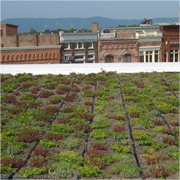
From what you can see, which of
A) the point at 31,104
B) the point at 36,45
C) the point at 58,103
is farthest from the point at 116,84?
the point at 36,45

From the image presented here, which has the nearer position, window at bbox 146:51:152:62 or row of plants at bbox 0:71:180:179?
row of plants at bbox 0:71:180:179

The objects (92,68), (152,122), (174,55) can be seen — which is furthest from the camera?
(174,55)

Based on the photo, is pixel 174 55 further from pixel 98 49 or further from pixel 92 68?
pixel 92 68

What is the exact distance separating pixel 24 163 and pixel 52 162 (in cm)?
86

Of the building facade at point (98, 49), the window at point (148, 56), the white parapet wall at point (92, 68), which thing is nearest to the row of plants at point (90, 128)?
the white parapet wall at point (92, 68)

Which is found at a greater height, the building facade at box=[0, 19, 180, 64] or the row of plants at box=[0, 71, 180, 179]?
the building facade at box=[0, 19, 180, 64]

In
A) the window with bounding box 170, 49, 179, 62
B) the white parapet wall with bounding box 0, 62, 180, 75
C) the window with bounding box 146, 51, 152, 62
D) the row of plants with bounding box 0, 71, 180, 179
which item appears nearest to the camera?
the row of plants with bounding box 0, 71, 180, 179

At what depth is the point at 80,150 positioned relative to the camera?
1029 centimetres

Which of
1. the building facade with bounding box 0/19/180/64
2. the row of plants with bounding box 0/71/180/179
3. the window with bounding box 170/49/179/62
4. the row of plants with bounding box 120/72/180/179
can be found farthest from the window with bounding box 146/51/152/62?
the row of plants with bounding box 0/71/180/179

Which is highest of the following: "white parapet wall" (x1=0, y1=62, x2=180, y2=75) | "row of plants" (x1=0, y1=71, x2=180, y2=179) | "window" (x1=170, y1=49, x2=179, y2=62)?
"window" (x1=170, y1=49, x2=179, y2=62)

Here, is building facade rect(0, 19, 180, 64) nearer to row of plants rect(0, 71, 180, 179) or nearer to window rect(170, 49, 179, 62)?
window rect(170, 49, 179, 62)

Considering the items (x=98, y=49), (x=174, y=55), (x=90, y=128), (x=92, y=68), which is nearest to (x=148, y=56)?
(x=174, y=55)

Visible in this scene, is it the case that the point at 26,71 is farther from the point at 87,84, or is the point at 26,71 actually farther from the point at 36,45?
the point at 36,45

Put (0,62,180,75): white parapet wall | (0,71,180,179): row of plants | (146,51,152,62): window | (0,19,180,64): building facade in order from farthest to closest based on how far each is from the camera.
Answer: (146,51,152,62): window < (0,19,180,64): building facade < (0,62,180,75): white parapet wall < (0,71,180,179): row of plants
